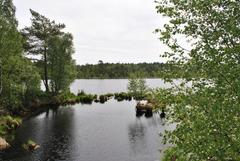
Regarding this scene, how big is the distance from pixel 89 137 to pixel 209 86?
133ft

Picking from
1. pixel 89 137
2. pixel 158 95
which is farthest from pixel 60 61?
pixel 158 95

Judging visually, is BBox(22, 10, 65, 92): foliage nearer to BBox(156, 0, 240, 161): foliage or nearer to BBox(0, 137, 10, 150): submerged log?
BBox(0, 137, 10, 150): submerged log

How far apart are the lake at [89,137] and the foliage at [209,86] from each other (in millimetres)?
12928

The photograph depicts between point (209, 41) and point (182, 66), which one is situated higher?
point (209, 41)

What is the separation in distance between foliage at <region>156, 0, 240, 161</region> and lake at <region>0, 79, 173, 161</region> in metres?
12.9

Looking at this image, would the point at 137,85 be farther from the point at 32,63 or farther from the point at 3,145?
the point at 3,145

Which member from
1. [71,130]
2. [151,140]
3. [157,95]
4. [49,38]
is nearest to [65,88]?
[49,38]

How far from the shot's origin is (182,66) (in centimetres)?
1702

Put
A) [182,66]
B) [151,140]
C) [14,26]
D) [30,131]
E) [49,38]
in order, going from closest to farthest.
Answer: [182,66]
[151,140]
[30,131]
[14,26]
[49,38]

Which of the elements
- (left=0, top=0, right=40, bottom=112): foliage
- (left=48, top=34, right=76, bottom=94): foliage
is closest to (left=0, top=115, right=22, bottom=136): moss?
(left=0, top=0, right=40, bottom=112): foliage

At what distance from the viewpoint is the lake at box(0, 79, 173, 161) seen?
43312 millimetres

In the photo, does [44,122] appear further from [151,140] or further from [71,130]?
[151,140]

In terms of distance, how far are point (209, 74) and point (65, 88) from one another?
87496 mm

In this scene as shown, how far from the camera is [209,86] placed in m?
15.9
